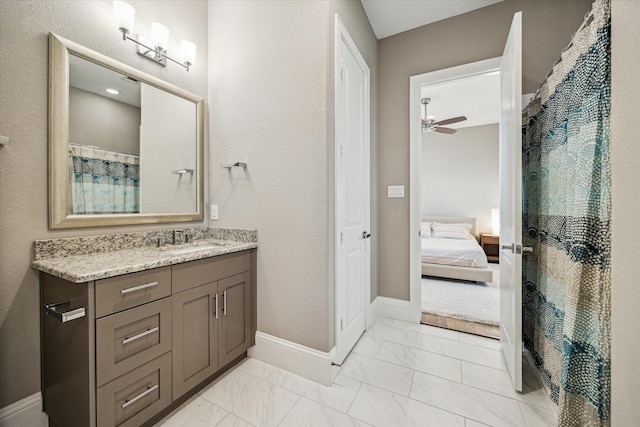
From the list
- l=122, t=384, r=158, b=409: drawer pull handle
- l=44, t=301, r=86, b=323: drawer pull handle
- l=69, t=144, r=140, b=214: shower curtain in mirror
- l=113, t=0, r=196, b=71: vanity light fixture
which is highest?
l=113, t=0, r=196, b=71: vanity light fixture

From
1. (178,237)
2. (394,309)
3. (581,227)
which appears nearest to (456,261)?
(394,309)

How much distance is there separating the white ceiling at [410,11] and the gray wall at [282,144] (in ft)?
1.27

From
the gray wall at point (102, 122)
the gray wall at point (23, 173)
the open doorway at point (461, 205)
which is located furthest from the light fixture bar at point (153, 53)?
the open doorway at point (461, 205)

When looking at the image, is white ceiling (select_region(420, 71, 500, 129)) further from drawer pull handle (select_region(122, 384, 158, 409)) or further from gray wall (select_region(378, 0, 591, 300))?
drawer pull handle (select_region(122, 384, 158, 409))

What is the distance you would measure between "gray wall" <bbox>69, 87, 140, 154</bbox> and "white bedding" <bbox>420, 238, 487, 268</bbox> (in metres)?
3.94

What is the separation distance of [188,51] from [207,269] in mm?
1628

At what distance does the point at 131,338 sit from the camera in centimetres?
118

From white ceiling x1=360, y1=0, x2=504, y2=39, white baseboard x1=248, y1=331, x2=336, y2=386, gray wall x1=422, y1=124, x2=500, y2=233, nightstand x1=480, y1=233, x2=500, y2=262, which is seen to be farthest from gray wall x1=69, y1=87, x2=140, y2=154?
nightstand x1=480, y1=233, x2=500, y2=262

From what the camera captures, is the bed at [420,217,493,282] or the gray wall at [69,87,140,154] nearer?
the gray wall at [69,87,140,154]

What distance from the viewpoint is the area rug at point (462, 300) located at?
268 cm

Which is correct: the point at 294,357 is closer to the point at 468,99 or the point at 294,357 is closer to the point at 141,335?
the point at 141,335

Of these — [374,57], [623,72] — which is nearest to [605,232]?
[623,72]

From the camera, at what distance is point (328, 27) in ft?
5.36

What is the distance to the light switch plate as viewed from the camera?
2.63m
